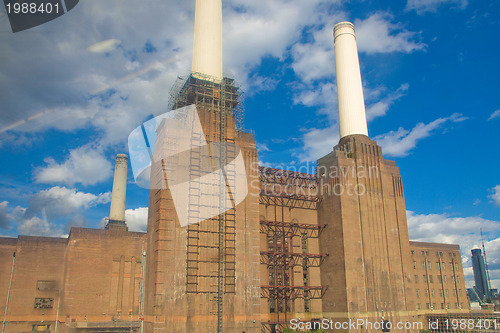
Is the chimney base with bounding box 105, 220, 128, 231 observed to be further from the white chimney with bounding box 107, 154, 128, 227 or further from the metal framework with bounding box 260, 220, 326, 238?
the metal framework with bounding box 260, 220, 326, 238

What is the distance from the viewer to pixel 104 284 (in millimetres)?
55562

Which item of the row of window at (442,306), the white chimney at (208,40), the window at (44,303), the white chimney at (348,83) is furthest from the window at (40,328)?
the row of window at (442,306)

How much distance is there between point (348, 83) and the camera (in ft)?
193

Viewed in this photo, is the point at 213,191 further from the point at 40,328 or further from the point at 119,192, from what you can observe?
the point at 119,192

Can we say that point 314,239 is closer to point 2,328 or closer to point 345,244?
point 345,244

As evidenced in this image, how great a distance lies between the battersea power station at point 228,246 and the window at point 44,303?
0.17m

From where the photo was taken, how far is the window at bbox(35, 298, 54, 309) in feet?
178

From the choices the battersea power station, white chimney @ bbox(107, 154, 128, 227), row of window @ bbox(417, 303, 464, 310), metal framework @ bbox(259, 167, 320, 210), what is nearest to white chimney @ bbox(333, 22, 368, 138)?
the battersea power station

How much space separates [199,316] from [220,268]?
188 inches

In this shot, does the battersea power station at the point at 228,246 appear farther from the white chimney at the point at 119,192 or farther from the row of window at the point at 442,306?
the white chimney at the point at 119,192

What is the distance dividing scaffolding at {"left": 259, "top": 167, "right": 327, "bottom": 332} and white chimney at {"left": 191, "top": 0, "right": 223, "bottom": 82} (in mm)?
13921

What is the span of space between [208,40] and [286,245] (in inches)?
1076

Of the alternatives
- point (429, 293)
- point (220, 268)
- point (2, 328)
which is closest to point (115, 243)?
point (2, 328)

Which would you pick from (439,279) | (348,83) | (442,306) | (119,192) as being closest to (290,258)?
(348,83)
